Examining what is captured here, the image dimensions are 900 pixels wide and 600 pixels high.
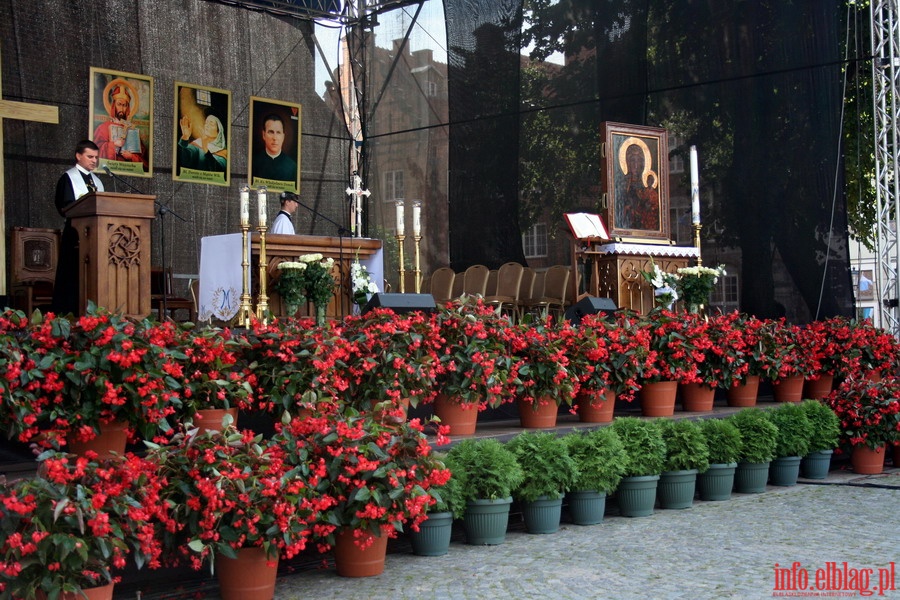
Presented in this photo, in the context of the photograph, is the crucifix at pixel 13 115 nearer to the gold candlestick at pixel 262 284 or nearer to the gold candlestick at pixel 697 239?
the gold candlestick at pixel 262 284

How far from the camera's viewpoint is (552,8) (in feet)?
43.5

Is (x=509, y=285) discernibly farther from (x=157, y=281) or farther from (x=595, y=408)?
(x=595, y=408)

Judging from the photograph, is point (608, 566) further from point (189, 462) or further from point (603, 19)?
point (603, 19)

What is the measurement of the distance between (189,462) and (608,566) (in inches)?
89.4

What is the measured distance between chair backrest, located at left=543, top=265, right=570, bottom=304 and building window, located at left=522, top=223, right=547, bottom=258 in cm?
118

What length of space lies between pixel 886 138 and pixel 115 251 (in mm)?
8046

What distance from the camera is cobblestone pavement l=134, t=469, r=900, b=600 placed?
4.92 meters

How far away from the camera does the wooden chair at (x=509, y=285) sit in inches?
469

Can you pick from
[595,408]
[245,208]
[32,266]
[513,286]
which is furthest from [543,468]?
[32,266]

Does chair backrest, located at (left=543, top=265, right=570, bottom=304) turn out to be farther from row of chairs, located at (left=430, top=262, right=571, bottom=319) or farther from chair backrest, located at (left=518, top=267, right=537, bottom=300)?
chair backrest, located at (left=518, top=267, right=537, bottom=300)

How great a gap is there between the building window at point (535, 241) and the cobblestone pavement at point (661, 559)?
21.1ft

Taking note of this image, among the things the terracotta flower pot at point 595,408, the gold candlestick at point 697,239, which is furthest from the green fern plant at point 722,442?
the gold candlestick at point 697,239

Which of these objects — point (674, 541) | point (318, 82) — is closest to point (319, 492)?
point (674, 541)

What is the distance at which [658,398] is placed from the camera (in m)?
7.96
